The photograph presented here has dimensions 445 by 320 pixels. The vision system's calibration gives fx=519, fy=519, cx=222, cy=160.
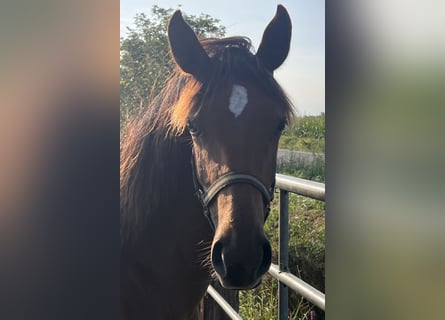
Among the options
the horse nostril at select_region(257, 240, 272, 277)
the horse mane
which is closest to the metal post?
the horse nostril at select_region(257, 240, 272, 277)

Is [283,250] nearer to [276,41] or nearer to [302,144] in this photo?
[302,144]

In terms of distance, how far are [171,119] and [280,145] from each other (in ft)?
0.93

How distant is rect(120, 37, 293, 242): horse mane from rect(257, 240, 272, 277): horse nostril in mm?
269

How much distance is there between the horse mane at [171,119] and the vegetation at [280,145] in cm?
3

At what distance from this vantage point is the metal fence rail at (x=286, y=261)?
4.44 ft

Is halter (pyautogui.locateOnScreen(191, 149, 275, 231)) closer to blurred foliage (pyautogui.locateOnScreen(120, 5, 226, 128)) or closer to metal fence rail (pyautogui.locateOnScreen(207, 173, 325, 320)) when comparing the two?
metal fence rail (pyautogui.locateOnScreen(207, 173, 325, 320))

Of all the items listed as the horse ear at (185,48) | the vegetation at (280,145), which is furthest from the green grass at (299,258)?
the horse ear at (185,48)

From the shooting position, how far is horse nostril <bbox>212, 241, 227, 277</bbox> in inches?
49.6
